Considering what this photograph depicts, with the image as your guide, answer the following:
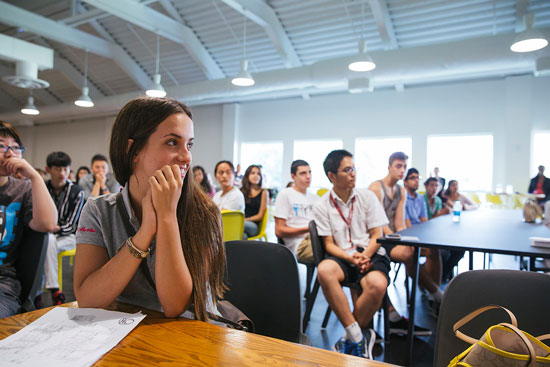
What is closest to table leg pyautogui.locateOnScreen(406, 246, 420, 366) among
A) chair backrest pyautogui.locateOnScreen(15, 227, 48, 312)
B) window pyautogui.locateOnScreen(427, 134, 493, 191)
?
chair backrest pyautogui.locateOnScreen(15, 227, 48, 312)

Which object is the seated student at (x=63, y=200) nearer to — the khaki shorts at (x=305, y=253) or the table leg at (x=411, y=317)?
the khaki shorts at (x=305, y=253)

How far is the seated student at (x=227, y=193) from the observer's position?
390cm

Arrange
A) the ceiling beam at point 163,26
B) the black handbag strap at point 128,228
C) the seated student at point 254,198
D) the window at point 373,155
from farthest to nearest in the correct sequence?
1. the window at point 373,155
2. the ceiling beam at point 163,26
3. the seated student at point 254,198
4. the black handbag strap at point 128,228

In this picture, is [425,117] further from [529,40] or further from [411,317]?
[411,317]

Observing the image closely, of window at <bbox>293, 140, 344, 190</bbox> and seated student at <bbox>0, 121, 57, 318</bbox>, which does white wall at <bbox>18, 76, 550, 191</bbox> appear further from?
seated student at <bbox>0, 121, 57, 318</bbox>

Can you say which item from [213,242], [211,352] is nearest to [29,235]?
[213,242]

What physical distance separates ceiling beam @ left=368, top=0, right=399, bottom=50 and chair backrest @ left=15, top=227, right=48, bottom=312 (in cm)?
693

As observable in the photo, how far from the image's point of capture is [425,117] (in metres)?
9.54

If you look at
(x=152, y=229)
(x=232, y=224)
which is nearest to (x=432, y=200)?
(x=232, y=224)

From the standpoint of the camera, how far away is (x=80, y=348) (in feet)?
2.39

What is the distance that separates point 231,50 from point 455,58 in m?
5.53

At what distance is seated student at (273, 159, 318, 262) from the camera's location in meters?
3.39

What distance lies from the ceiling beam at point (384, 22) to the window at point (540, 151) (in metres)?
4.24

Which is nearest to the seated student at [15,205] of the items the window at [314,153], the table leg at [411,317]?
the table leg at [411,317]
